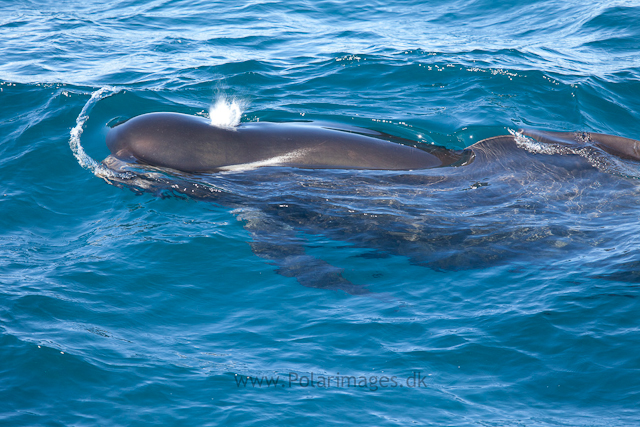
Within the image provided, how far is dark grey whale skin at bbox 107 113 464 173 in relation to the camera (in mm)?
8367

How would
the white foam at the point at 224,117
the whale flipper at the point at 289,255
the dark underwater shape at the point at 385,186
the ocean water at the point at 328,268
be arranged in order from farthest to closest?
the white foam at the point at 224,117, the dark underwater shape at the point at 385,186, the whale flipper at the point at 289,255, the ocean water at the point at 328,268

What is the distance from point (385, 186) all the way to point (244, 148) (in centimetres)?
213

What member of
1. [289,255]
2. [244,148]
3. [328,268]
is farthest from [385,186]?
[244,148]

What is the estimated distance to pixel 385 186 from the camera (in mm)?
8141

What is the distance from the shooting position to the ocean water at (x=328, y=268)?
18.4 feet

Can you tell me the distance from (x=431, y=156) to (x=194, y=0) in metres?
16.4

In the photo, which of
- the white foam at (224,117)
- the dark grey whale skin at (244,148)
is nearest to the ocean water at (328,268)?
the white foam at (224,117)

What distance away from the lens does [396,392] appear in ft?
18.5

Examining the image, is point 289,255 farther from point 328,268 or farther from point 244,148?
point 244,148

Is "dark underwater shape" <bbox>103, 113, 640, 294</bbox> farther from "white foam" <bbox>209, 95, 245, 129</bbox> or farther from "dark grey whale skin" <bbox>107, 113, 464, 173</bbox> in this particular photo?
"white foam" <bbox>209, 95, 245, 129</bbox>

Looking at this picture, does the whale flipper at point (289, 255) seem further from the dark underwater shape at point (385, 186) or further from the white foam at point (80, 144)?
the white foam at point (80, 144)

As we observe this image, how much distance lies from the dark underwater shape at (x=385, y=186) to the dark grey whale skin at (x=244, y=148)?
1 centimetres

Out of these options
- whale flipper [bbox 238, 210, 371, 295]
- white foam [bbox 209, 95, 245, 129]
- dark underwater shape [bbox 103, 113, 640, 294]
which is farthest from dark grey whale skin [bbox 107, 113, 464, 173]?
whale flipper [bbox 238, 210, 371, 295]

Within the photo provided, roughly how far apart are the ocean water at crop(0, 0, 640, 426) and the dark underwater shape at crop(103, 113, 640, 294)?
1.3 inches
